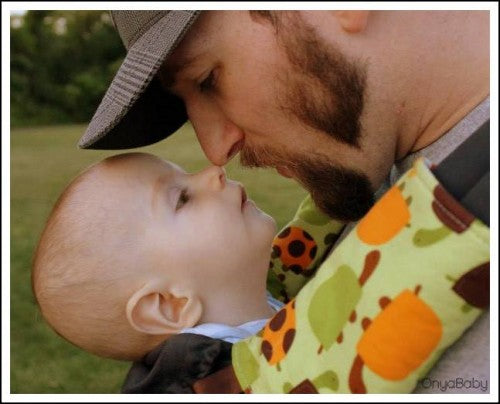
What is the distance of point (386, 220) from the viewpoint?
117 centimetres

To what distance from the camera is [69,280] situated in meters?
1.46

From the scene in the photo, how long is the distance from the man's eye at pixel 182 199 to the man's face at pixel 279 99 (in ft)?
0.29

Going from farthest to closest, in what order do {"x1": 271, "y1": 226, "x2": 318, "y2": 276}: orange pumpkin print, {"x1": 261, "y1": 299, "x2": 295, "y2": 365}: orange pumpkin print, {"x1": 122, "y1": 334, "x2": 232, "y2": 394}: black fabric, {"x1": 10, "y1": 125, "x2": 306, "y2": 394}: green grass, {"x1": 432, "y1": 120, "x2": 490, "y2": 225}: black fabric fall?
{"x1": 10, "y1": 125, "x2": 306, "y2": 394}: green grass → {"x1": 271, "y1": 226, "x2": 318, "y2": 276}: orange pumpkin print → {"x1": 122, "y1": 334, "x2": 232, "y2": 394}: black fabric → {"x1": 261, "y1": 299, "x2": 295, "y2": 365}: orange pumpkin print → {"x1": 432, "y1": 120, "x2": 490, "y2": 225}: black fabric

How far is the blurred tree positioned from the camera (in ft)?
7.35

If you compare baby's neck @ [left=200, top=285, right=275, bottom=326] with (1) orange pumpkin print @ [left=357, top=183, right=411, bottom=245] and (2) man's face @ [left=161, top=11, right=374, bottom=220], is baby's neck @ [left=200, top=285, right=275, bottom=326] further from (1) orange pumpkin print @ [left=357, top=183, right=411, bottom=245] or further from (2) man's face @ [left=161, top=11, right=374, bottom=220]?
(1) orange pumpkin print @ [left=357, top=183, right=411, bottom=245]

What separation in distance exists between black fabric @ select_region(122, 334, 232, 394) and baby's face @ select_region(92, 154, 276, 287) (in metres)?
0.15

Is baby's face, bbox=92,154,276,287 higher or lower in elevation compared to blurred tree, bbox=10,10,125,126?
higher

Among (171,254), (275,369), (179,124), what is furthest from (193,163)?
(275,369)

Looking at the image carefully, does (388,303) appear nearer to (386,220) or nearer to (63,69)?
(386,220)

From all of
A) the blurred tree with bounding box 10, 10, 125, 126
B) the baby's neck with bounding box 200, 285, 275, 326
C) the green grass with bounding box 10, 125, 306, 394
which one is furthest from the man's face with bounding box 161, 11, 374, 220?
the blurred tree with bounding box 10, 10, 125, 126

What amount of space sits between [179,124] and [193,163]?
119 cm

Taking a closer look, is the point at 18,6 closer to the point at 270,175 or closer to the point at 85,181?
the point at 85,181

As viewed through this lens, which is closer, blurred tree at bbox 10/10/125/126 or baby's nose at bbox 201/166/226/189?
baby's nose at bbox 201/166/226/189

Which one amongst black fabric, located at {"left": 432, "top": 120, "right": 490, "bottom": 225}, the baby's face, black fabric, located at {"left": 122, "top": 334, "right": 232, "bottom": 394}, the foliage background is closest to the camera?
black fabric, located at {"left": 432, "top": 120, "right": 490, "bottom": 225}
